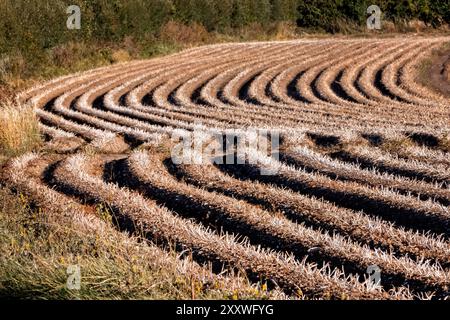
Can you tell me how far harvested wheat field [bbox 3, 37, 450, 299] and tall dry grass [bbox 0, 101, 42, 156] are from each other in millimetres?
541

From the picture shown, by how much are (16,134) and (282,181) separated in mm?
6638

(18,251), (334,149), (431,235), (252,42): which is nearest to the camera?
(18,251)

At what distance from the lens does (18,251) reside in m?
6.54

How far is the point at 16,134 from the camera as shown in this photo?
13297mm

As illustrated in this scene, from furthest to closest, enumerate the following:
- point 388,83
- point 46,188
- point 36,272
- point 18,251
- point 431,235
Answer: point 388,83 → point 46,188 → point 431,235 → point 18,251 → point 36,272

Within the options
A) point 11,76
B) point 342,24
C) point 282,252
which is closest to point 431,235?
point 282,252

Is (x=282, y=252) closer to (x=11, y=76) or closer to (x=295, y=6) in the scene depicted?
(x=11, y=76)

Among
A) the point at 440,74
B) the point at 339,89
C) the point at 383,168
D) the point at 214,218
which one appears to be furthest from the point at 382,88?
the point at 214,218

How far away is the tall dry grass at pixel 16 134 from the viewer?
13.1 meters

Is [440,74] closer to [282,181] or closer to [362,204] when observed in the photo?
[282,181]

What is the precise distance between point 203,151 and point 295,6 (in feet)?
141

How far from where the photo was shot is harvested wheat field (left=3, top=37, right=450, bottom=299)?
21.0 ft

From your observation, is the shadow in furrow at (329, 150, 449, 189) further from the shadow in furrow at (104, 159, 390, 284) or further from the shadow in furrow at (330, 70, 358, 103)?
the shadow in furrow at (330, 70, 358, 103)

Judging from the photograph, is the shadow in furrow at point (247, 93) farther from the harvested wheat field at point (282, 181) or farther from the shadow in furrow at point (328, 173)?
the shadow in furrow at point (328, 173)
